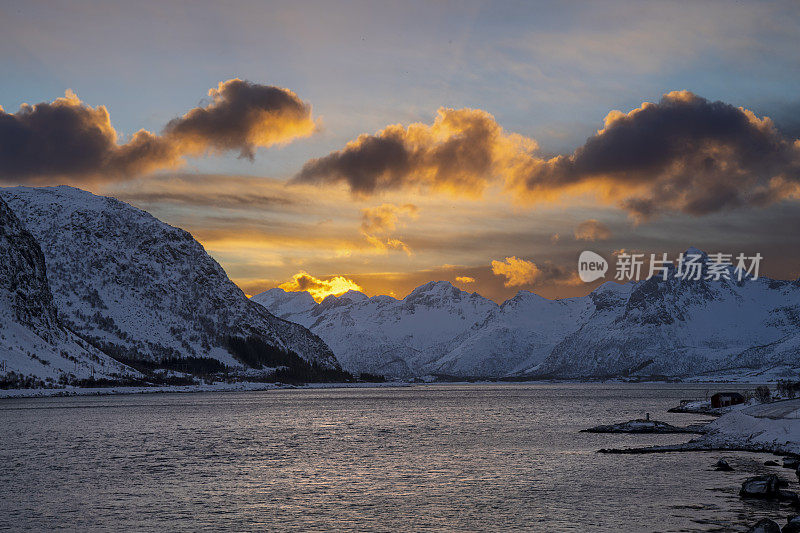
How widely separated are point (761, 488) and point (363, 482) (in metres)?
30.5

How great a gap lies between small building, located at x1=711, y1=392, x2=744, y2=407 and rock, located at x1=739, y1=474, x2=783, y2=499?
116 metres

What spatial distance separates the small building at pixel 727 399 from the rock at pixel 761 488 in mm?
116212

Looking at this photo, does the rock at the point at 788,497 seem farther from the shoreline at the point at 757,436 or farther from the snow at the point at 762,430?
the snow at the point at 762,430

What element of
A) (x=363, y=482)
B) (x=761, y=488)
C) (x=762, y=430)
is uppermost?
(x=762, y=430)

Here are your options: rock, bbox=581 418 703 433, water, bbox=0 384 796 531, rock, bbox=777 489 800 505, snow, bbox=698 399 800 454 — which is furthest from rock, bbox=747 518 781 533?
rock, bbox=581 418 703 433

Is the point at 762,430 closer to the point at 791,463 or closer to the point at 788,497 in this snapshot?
the point at 791,463

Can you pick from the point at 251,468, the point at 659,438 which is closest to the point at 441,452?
the point at 251,468

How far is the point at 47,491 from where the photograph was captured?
203 ft

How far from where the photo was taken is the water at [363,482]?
4984 cm

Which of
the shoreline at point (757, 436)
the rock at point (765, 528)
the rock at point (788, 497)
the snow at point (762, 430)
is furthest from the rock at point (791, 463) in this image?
the rock at point (765, 528)

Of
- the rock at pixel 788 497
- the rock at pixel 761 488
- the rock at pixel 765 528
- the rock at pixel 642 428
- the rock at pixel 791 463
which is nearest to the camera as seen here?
the rock at pixel 765 528

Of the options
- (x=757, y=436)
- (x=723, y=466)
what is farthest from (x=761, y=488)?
(x=757, y=436)

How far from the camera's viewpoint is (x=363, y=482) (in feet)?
220

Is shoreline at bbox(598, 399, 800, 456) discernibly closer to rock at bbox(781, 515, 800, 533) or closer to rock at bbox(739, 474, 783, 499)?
rock at bbox(739, 474, 783, 499)
